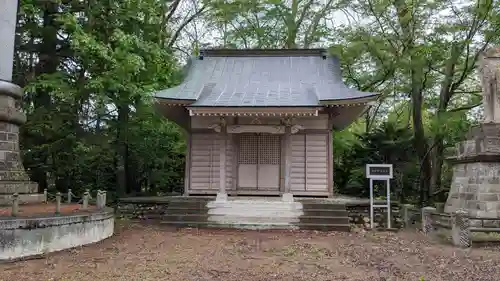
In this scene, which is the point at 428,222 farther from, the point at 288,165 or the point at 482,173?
the point at 288,165

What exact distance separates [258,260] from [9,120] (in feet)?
24.1

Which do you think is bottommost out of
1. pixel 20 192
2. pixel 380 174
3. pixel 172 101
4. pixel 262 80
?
pixel 20 192

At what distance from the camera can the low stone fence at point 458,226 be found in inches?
376

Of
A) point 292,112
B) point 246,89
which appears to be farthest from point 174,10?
point 292,112

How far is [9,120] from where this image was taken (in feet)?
34.2

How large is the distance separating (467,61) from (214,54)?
32.8ft

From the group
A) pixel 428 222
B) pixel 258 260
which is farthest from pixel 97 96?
pixel 428 222

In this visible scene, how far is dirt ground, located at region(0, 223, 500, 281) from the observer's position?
661cm

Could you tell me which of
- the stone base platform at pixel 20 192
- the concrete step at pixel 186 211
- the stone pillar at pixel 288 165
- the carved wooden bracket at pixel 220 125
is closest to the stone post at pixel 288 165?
the stone pillar at pixel 288 165

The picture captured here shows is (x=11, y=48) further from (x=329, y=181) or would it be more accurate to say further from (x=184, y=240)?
(x=329, y=181)

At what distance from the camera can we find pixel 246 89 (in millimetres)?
14688

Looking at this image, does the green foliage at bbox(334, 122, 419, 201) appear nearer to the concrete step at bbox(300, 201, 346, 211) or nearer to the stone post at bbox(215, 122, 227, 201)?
the concrete step at bbox(300, 201, 346, 211)

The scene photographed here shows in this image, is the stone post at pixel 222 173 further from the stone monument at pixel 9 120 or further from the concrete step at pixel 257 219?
the stone monument at pixel 9 120

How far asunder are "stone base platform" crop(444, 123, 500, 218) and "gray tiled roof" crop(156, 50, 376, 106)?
3202 millimetres
